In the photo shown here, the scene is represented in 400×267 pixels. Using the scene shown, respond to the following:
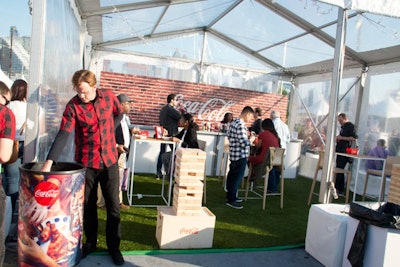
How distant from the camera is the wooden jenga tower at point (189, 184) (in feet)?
11.4

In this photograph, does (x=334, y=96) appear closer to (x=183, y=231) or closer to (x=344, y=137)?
(x=183, y=231)

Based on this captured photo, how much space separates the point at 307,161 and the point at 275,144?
142 inches

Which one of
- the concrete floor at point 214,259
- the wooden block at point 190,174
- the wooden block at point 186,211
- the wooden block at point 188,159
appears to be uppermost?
the wooden block at point 188,159

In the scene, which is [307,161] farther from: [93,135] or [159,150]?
[93,135]

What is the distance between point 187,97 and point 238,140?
3.66 metres

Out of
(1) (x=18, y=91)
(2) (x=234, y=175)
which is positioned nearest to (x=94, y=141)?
(1) (x=18, y=91)

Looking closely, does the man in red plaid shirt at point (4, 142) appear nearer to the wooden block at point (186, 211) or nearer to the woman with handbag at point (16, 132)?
the woman with handbag at point (16, 132)

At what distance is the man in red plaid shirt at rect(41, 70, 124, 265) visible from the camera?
8.62 feet

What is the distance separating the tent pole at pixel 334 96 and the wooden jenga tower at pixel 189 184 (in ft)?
5.35

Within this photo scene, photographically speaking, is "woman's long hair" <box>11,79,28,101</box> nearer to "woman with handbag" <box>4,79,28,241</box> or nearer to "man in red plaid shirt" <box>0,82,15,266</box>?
"woman with handbag" <box>4,79,28,241</box>

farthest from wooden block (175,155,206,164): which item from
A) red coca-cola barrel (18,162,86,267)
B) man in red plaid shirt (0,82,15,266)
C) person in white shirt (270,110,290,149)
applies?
person in white shirt (270,110,290,149)

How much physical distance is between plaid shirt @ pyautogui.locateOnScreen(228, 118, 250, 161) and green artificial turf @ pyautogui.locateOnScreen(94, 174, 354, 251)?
32.8 inches

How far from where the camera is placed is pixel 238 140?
4.88m

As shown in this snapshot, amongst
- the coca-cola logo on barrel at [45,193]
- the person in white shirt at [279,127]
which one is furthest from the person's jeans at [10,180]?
the person in white shirt at [279,127]
